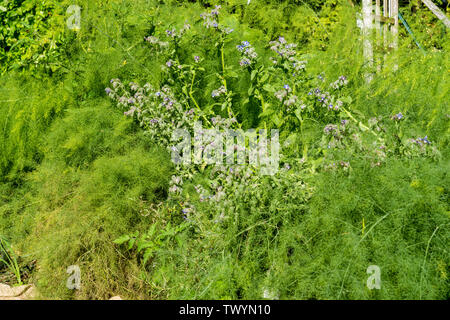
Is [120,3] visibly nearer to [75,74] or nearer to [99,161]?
[75,74]

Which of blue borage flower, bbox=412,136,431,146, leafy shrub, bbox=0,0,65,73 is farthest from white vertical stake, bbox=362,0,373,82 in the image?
leafy shrub, bbox=0,0,65,73

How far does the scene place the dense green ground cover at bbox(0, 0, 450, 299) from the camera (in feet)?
5.56

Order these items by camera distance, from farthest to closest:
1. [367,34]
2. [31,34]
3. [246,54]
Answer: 1. [31,34]
2. [367,34]
3. [246,54]

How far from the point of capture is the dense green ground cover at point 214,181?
5.56ft

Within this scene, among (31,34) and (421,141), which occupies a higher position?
(31,34)

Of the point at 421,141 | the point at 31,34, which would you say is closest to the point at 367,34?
the point at 421,141

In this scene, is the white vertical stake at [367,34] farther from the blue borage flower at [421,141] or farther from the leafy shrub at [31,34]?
the leafy shrub at [31,34]

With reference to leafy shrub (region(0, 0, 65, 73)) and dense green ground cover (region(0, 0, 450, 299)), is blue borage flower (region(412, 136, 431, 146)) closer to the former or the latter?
dense green ground cover (region(0, 0, 450, 299))

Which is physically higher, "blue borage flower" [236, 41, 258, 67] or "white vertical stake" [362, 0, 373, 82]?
"white vertical stake" [362, 0, 373, 82]

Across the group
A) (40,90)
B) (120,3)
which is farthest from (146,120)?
(120,3)

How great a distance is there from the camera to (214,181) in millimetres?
2018

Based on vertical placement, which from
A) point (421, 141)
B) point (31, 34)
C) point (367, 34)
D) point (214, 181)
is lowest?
point (214, 181)

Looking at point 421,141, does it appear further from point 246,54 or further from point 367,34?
point 367,34
